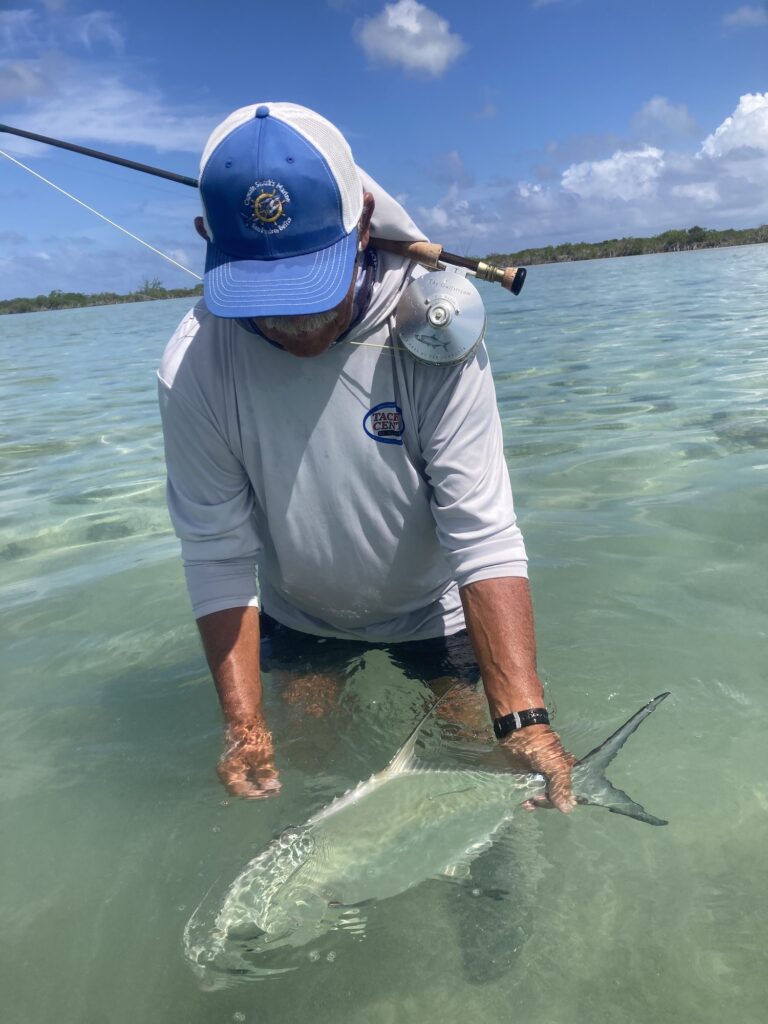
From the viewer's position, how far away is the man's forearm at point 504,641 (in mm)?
2123

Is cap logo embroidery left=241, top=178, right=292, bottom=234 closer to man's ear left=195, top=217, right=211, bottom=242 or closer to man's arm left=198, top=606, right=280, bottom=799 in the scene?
man's ear left=195, top=217, right=211, bottom=242

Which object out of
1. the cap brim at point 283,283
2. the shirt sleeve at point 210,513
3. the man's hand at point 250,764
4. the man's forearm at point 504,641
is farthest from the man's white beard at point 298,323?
the man's hand at point 250,764

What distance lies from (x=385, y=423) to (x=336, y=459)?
0.17 metres

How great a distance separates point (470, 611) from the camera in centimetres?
223

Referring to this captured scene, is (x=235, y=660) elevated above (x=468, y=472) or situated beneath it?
situated beneath

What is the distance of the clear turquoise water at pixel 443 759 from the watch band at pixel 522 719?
0.19 meters

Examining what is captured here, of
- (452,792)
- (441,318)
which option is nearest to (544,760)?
(452,792)

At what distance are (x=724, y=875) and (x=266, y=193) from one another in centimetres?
201

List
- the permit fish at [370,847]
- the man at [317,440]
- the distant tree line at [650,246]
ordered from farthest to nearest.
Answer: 1. the distant tree line at [650,246]
2. the man at [317,440]
3. the permit fish at [370,847]

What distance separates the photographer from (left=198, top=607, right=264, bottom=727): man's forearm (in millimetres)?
2352

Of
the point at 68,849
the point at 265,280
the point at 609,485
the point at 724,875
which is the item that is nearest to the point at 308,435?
the point at 265,280

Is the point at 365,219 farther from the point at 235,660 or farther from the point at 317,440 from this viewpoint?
the point at 235,660

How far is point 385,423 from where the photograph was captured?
231 centimetres

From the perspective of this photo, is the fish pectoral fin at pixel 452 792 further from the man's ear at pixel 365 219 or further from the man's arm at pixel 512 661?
the man's ear at pixel 365 219
